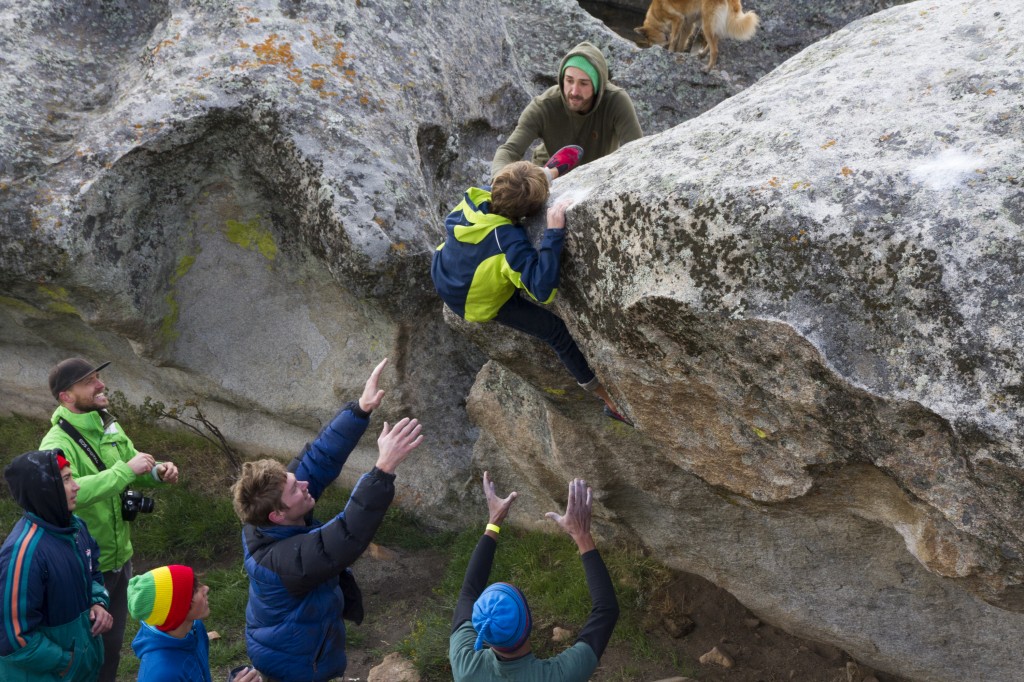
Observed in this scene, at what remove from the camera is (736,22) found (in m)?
10.1

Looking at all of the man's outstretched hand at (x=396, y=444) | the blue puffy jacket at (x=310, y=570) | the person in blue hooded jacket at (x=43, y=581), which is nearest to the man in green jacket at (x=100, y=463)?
the person in blue hooded jacket at (x=43, y=581)

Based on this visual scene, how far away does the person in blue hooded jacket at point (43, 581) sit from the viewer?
15.6 feet

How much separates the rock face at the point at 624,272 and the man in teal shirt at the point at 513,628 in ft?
2.32

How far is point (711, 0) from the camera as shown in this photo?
10094 millimetres

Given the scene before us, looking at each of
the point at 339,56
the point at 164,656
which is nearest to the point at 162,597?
the point at 164,656

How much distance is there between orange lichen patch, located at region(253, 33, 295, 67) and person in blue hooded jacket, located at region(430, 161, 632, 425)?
287 cm

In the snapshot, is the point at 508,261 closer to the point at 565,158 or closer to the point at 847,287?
the point at 565,158

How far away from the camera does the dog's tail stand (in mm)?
10008

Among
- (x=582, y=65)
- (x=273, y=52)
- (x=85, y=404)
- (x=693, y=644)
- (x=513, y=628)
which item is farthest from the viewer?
(x=273, y=52)

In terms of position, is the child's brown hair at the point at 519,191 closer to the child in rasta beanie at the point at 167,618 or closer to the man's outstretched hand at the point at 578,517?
the man's outstretched hand at the point at 578,517

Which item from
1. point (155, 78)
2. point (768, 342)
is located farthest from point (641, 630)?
point (155, 78)

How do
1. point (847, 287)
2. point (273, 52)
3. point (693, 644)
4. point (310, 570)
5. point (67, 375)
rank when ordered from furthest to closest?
point (273, 52)
point (693, 644)
point (67, 375)
point (310, 570)
point (847, 287)

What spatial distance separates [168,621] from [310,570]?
680 millimetres

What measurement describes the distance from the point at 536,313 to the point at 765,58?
6.42 meters
